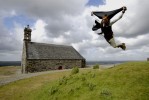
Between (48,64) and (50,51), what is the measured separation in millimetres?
5314

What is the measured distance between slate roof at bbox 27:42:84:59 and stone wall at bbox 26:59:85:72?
52.8 inches

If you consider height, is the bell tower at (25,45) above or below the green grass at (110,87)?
above

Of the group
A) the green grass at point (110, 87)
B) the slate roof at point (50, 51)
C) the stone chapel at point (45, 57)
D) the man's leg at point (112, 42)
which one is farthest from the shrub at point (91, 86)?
the slate roof at point (50, 51)

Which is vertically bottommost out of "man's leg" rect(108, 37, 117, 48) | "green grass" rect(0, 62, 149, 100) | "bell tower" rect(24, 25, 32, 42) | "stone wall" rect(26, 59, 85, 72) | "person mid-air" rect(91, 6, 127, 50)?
"green grass" rect(0, 62, 149, 100)

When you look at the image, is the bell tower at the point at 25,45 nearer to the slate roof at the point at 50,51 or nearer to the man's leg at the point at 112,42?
the slate roof at the point at 50,51

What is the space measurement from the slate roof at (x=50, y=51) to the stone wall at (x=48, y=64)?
4.40 feet

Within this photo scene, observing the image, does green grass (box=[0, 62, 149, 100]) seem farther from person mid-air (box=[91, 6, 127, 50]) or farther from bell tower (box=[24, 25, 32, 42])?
bell tower (box=[24, 25, 32, 42])

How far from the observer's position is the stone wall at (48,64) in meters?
55.2

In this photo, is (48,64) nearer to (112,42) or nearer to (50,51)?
(50,51)

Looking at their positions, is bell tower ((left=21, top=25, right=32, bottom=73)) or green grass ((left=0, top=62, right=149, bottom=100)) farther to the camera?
bell tower ((left=21, top=25, right=32, bottom=73))

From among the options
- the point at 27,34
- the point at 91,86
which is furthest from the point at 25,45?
the point at 91,86

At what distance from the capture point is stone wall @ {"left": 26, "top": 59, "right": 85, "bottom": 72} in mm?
55191

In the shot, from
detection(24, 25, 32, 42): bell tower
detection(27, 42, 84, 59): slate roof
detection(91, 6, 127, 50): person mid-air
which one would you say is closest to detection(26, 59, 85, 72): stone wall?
detection(27, 42, 84, 59): slate roof

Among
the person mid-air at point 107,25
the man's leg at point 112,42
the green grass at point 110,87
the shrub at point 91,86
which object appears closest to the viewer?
the person mid-air at point 107,25
